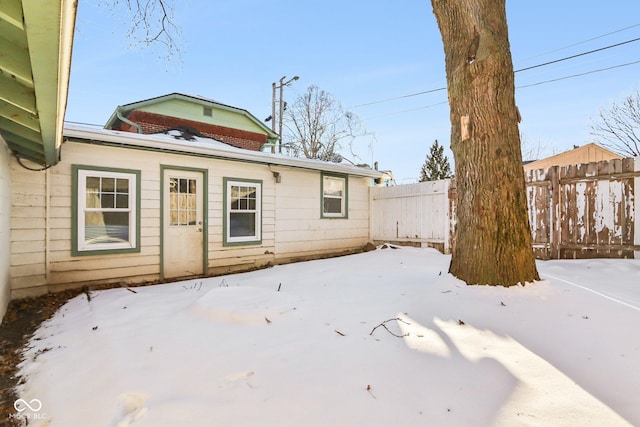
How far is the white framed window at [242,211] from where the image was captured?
6.58 m

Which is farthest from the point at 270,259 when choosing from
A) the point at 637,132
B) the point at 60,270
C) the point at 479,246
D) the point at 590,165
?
the point at 637,132

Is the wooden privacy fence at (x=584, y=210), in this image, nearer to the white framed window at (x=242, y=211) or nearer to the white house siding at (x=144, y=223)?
the white house siding at (x=144, y=223)

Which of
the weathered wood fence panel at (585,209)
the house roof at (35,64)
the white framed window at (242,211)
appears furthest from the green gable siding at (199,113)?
the weathered wood fence panel at (585,209)

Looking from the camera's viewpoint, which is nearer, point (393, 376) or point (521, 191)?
point (393, 376)

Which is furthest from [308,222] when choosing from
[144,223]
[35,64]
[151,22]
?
[35,64]

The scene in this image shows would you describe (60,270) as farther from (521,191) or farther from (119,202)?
(521,191)

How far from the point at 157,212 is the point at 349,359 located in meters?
4.68

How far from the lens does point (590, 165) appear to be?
571cm

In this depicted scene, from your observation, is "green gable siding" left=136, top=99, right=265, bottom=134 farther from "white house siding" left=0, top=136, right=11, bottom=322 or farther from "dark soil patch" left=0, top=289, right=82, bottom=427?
"dark soil patch" left=0, top=289, right=82, bottom=427

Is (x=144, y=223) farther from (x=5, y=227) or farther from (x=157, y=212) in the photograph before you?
(x=5, y=227)

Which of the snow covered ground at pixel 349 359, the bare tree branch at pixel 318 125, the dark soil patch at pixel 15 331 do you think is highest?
the bare tree branch at pixel 318 125

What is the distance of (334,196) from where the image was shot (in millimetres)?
8648

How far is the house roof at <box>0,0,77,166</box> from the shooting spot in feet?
4.33

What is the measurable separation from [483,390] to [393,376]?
0.50 meters
